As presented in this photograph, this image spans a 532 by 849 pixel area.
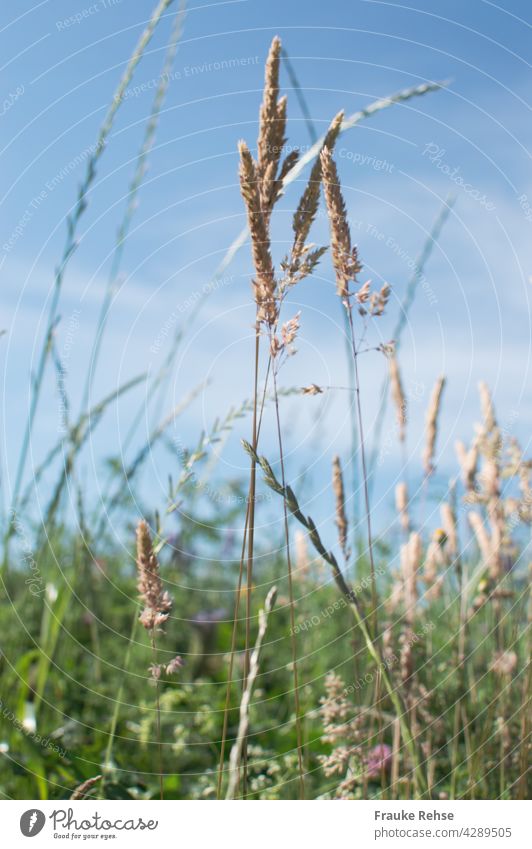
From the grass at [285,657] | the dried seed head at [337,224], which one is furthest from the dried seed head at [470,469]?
the dried seed head at [337,224]

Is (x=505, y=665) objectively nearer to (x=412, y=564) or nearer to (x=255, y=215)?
(x=412, y=564)

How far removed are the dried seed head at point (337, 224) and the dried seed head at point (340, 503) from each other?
31 cm

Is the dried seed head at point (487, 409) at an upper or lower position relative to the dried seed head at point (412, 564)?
upper

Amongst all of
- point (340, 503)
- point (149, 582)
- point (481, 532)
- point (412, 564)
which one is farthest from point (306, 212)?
point (481, 532)

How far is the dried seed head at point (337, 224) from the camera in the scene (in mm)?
1258

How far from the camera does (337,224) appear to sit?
127 cm

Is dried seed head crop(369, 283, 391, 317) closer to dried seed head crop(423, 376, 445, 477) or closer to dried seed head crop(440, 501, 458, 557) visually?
dried seed head crop(423, 376, 445, 477)

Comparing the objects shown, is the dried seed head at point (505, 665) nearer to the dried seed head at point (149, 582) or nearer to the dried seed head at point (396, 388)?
the dried seed head at point (396, 388)

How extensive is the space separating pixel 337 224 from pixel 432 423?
0.60 metres

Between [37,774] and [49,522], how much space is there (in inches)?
21.6

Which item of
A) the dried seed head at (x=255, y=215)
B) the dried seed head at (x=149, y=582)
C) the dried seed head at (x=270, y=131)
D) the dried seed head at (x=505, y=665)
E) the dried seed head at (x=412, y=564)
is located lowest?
the dried seed head at (x=149, y=582)

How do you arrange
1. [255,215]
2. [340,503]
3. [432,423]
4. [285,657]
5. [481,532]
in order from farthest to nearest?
1. [285,657]
2. [481,532]
3. [432,423]
4. [340,503]
5. [255,215]

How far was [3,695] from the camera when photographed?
194cm

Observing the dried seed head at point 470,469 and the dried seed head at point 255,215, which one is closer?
the dried seed head at point 255,215
